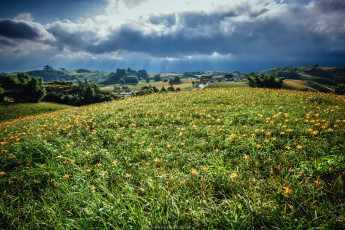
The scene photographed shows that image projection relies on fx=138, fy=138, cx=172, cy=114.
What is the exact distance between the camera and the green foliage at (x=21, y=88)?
36.7 m

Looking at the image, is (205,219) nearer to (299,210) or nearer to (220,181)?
(220,181)

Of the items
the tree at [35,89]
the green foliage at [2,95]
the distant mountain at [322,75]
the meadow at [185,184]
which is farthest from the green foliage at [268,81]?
the distant mountain at [322,75]

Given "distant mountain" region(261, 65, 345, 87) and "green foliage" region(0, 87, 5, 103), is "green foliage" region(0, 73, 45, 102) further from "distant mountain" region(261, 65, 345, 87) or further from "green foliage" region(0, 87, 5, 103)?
"distant mountain" region(261, 65, 345, 87)

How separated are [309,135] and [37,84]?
56.7 meters

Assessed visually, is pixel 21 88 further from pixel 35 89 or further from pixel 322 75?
pixel 322 75

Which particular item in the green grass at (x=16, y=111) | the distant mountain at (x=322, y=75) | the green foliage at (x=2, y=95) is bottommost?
the green grass at (x=16, y=111)

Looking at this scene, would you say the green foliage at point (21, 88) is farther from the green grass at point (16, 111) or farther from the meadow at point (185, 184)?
the meadow at point (185, 184)

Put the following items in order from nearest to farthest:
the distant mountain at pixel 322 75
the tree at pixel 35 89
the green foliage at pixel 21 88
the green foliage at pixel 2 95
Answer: the green foliage at pixel 2 95 → the green foliage at pixel 21 88 → the tree at pixel 35 89 → the distant mountain at pixel 322 75

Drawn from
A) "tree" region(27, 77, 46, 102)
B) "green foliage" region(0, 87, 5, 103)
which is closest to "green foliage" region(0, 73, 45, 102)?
"tree" region(27, 77, 46, 102)

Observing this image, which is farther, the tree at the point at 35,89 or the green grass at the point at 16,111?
the tree at the point at 35,89

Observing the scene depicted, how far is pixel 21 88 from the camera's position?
3788cm

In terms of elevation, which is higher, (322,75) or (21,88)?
(322,75)

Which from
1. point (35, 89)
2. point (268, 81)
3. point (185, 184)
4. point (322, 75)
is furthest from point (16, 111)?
point (322, 75)

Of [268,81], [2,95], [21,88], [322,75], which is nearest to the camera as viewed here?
[268,81]
